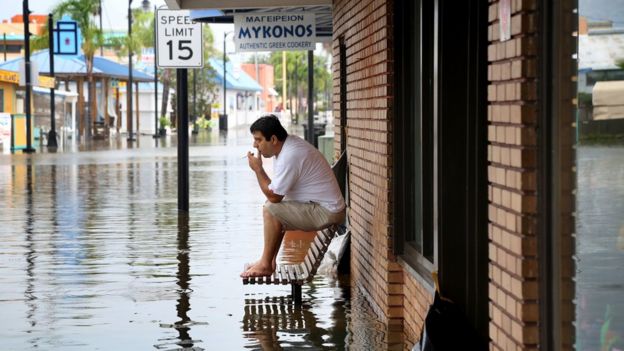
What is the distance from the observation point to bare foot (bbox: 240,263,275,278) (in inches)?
381

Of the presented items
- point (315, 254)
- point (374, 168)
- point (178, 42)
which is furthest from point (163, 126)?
point (374, 168)

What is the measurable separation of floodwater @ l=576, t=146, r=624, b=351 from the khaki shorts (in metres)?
5.40

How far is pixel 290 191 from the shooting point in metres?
10.1

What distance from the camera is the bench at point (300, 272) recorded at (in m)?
9.62

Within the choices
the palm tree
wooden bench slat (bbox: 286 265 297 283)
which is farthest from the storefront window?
the palm tree

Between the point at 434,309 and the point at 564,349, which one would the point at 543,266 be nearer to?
the point at 564,349

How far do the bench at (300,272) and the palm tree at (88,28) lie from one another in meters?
59.4

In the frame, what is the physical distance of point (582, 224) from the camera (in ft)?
14.9

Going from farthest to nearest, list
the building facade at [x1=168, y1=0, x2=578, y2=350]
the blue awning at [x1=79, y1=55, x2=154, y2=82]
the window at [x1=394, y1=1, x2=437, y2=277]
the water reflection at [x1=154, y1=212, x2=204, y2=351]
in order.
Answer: the blue awning at [x1=79, y1=55, x2=154, y2=82] < the water reflection at [x1=154, y1=212, x2=204, y2=351] < the window at [x1=394, y1=1, x2=437, y2=277] < the building facade at [x1=168, y1=0, x2=578, y2=350]

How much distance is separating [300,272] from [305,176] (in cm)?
79

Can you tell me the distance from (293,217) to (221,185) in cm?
1477

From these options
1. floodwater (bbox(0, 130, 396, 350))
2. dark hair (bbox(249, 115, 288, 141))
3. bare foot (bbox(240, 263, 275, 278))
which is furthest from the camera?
dark hair (bbox(249, 115, 288, 141))

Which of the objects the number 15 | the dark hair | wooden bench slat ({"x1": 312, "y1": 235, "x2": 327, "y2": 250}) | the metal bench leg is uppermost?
the number 15

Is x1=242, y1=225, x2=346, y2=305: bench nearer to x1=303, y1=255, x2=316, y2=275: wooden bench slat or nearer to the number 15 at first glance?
x1=303, y1=255, x2=316, y2=275: wooden bench slat
